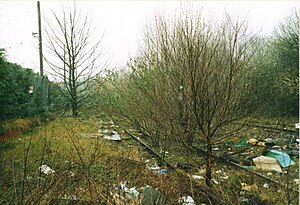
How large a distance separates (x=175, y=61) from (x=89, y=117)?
888 millimetres

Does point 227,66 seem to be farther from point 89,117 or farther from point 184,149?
point 89,117

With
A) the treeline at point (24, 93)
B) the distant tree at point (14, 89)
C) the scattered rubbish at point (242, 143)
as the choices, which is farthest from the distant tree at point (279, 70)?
the distant tree at point (14, 89)

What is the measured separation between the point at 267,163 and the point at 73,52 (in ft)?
6.14

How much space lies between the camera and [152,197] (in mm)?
1466

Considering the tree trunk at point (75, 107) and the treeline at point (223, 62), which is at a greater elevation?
the treeline at point (223, 62)

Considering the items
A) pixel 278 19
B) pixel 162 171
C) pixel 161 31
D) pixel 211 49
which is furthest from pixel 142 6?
pixel 162 171

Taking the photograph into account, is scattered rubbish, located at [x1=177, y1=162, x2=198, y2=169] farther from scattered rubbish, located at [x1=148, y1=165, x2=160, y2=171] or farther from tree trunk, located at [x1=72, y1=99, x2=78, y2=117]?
tree trunk, located at [x1=72, y1=99, x2=78, y2=117]

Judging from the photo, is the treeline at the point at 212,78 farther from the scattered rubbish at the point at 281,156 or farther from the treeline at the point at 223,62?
the scattered rubbish at the point at 281,156

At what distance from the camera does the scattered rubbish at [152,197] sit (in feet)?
4.72

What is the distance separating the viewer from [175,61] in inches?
76.4

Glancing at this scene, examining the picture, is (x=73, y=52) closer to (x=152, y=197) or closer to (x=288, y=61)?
(x=152, y=197)

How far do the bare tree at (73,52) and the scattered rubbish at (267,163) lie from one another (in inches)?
60.4

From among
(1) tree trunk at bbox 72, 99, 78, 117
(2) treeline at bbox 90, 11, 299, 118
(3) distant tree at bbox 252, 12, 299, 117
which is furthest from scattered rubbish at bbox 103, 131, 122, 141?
(3) distant tree at bbox 252, 12, 299, 117

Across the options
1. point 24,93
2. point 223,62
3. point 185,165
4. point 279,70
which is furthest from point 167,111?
point 24,93
